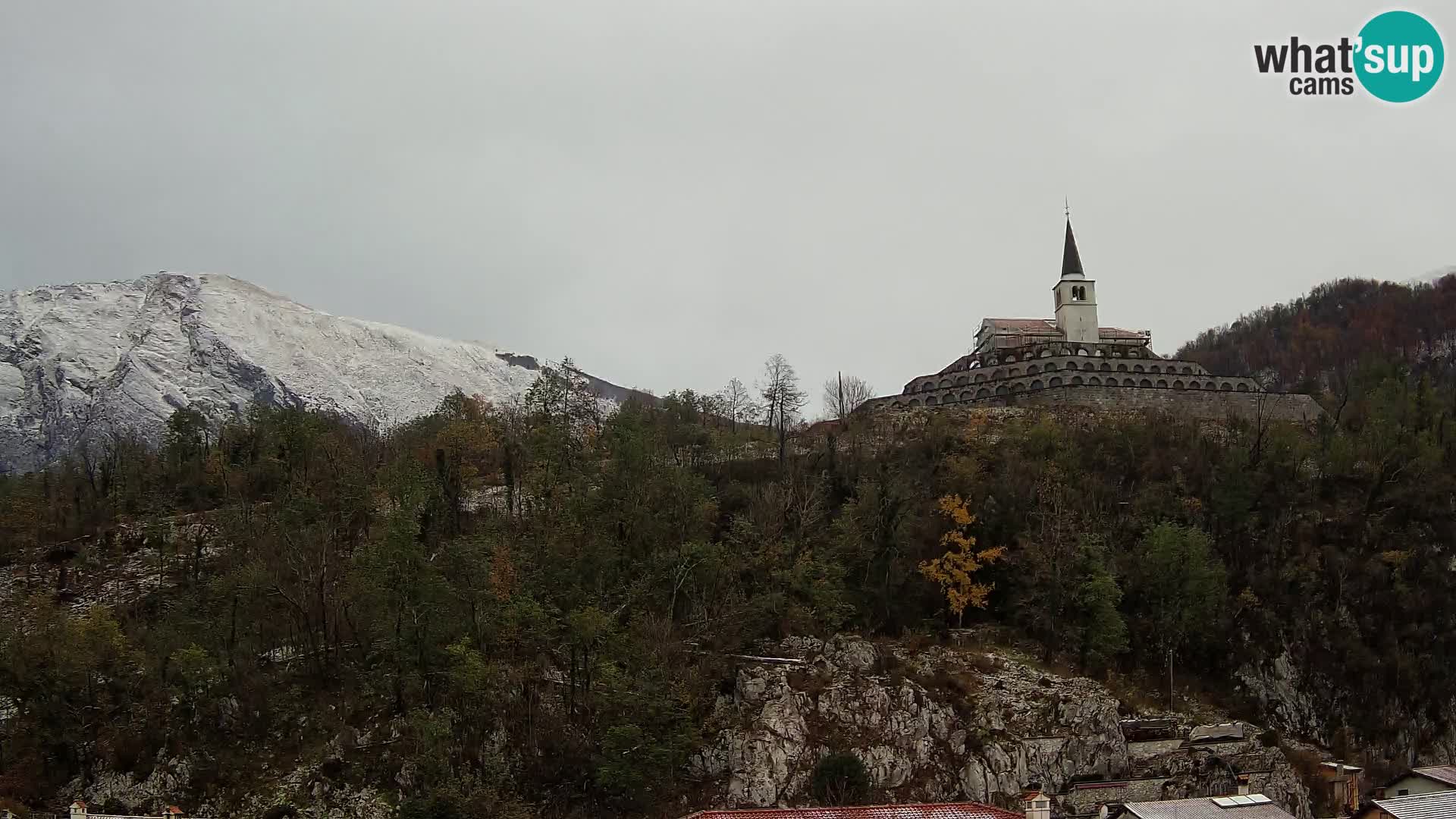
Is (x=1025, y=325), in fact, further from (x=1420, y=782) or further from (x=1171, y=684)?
(x=1420, y=782)

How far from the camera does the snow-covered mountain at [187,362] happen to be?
116 metres

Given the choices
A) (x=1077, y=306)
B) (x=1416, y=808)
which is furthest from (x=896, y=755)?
(x=1077, y=306)

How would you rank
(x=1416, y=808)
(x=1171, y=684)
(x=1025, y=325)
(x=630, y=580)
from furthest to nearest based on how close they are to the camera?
1. (x=1025, y=325)
2. (x=630, y=580)
3. (x=1171, y=684)
4. (x=1416, y=808)

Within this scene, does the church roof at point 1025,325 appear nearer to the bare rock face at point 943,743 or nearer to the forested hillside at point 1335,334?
the forested hillside at point 1335,334

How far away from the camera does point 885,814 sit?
30.2 metres

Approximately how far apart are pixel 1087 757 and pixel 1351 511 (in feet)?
82.7

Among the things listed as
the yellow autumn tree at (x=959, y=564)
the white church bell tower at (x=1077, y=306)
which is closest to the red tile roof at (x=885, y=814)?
the yellow autumn tree at (x=959, y=564)

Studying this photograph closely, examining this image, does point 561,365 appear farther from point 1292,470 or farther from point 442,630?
point 1292,470

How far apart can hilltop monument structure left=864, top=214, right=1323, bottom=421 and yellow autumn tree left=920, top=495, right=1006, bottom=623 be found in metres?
23.0

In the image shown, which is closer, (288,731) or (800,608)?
(288,731)

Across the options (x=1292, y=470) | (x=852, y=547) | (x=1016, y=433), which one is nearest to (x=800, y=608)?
(x=852, y=547)

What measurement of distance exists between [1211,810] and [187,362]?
125814 mm

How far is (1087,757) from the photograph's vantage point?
4119 centimetres

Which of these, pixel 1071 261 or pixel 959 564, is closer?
pixel 959 564
